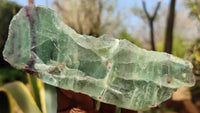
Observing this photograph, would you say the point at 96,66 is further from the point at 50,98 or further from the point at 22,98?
the point at 22,98

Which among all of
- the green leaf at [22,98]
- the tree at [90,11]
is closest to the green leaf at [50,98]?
the green leaf at [22,98]

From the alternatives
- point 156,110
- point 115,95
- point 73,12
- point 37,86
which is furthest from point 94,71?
point 73,12

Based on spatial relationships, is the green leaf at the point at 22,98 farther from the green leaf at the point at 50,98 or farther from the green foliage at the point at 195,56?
the green foliage at the point at 195,56

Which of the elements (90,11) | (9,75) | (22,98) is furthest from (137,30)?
(22,98)

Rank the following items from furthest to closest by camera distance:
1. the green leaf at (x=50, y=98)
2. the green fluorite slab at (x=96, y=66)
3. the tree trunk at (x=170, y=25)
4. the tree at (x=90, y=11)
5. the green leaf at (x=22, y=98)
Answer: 1. the tree at (x=90, y=11)
2. the tree trunk at (x=170, y=25)
3. the green leaf at (x=22, y=98)
4. the green leaf at (x=50, y=98)
5. the green fluorite slab at (x=96, y=66)

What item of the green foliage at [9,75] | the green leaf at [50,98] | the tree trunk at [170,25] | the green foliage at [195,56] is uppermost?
the tree trunk at [170,25]

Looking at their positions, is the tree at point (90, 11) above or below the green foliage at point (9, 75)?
above

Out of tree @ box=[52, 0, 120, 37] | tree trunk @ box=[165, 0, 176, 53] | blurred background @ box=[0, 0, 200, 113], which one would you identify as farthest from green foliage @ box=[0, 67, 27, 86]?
tree trunk @ box=[165, 0, 176, 53]

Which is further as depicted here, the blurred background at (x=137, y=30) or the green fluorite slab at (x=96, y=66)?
the blurred background at (x=137, y=30)
